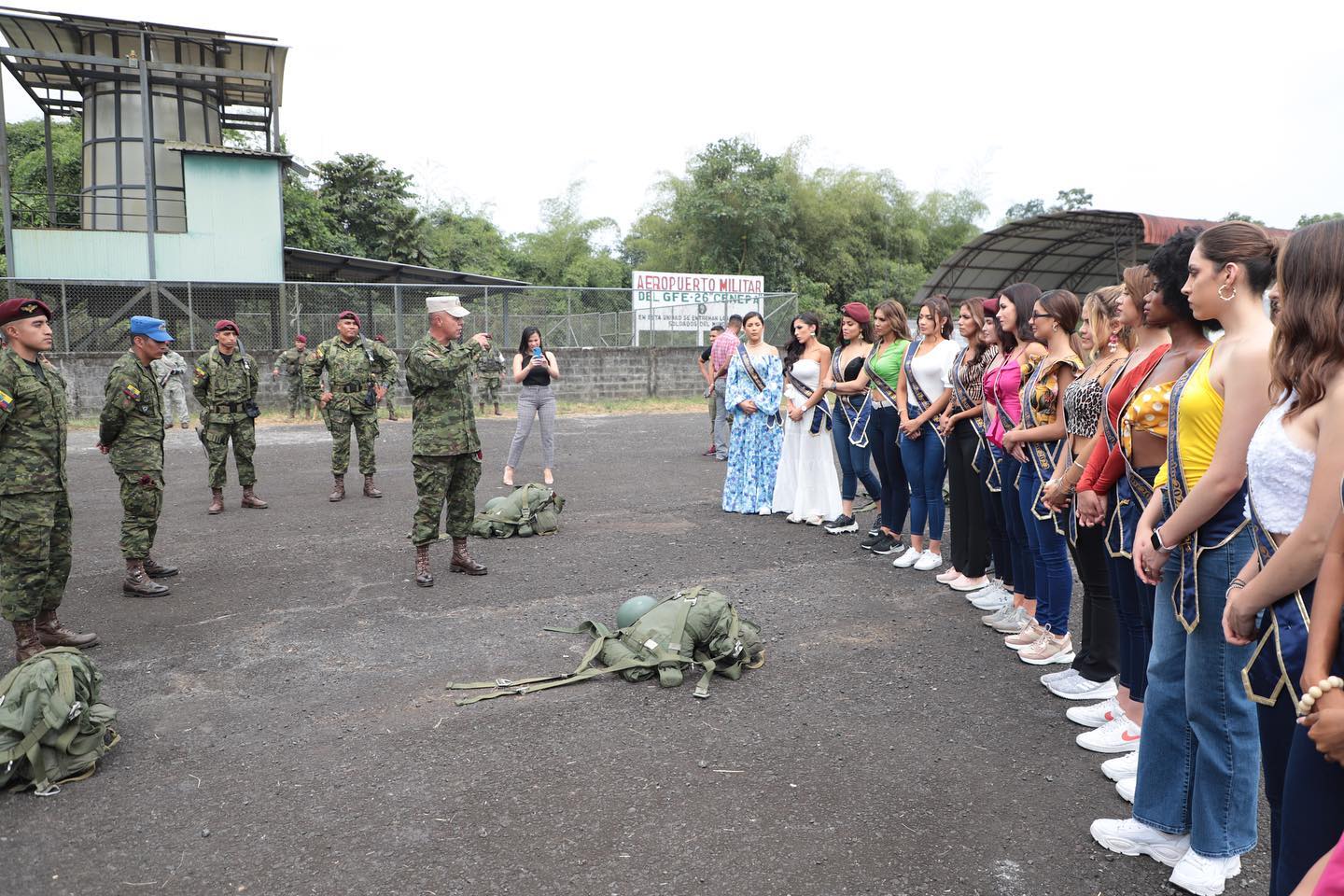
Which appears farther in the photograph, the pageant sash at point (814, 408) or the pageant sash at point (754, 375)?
the pageant sash at point (754, 375)

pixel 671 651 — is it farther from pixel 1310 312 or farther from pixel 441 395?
pixel 1310 312

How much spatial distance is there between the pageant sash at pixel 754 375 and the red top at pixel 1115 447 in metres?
4.91

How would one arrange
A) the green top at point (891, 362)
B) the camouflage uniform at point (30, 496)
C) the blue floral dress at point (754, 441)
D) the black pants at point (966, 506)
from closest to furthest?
the camouflage uniform at point (30, 496) → the black pants at point (966, 506) → the green top at point (891, 362) → the blue floral dress at point (754, 441)

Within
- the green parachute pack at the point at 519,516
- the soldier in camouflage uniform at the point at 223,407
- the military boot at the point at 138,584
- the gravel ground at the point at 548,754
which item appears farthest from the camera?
the soldier in camouflage uniform at the point at 223,407

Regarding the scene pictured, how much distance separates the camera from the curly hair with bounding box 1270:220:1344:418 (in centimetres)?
181

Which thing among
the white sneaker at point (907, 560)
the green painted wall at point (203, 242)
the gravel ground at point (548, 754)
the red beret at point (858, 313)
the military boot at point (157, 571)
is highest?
the green painted wall at point (203, 242)

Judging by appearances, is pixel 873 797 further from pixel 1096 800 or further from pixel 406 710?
pixel 406 710

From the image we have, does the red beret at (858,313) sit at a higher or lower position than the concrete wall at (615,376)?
higher

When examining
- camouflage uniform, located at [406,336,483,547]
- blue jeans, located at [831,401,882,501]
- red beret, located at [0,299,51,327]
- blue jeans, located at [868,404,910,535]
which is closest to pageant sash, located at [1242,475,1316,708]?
blue jeans, located at [868,404,910,535]

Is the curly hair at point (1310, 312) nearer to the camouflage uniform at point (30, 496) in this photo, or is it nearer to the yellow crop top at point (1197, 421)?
the yellow crop top at point (1197, 421)

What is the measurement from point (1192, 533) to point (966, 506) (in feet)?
Result: 11.3

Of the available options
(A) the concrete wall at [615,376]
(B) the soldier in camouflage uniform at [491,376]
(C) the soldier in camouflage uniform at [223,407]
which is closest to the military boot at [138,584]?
(C) the soldier in camouflage uniform at [223,407]

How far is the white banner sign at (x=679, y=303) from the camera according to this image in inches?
889

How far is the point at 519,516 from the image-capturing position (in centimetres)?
782
